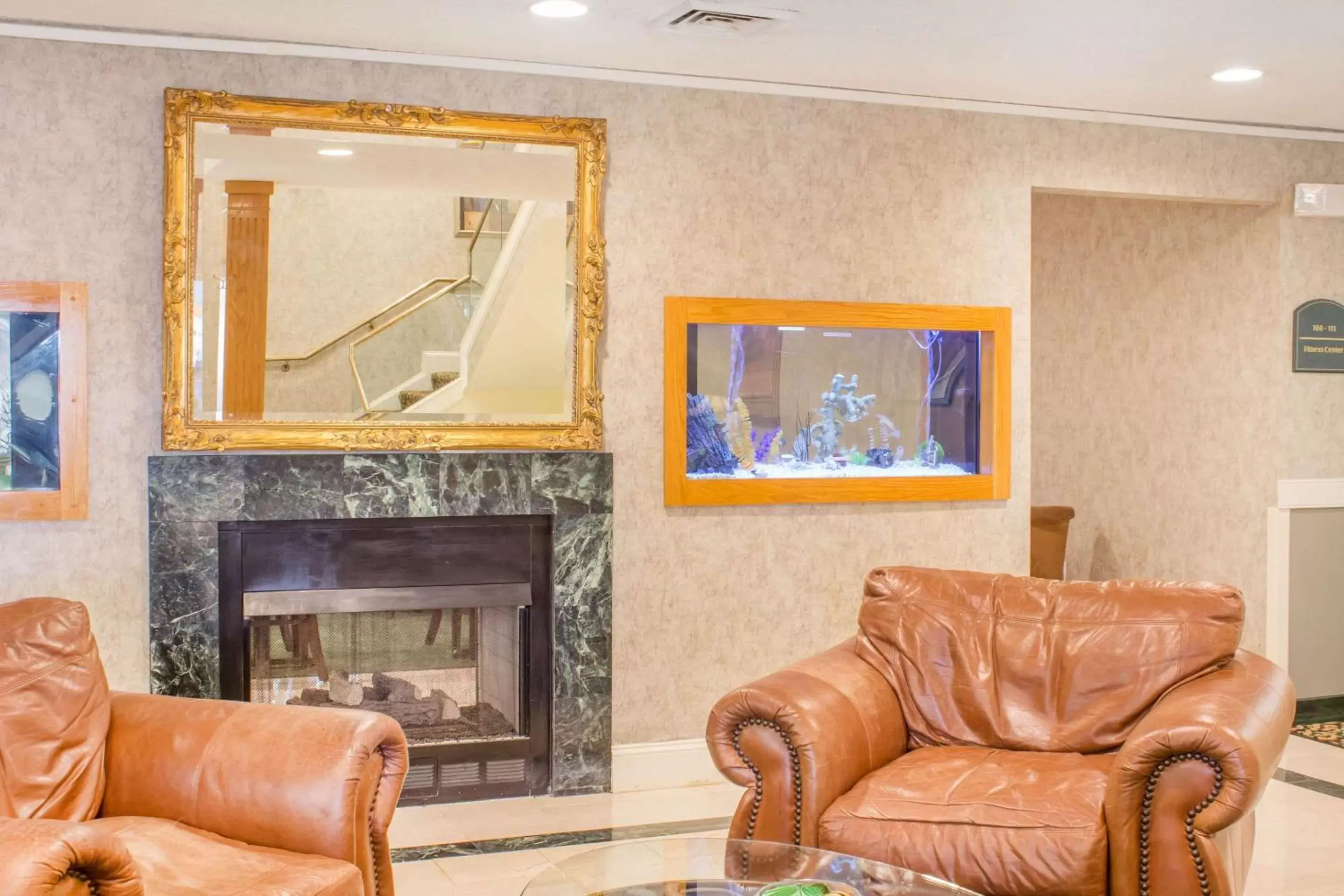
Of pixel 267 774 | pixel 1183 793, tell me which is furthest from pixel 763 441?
pixel 267 774

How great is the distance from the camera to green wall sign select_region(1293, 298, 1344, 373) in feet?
18.5

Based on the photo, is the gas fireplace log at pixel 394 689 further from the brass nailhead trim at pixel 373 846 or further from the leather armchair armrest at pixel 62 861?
the leather armchair armrest at pixel 62 861

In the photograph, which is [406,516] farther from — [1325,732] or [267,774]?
[1325,732]

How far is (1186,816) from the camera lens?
8.96ft

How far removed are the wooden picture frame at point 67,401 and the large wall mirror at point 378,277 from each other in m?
0.26

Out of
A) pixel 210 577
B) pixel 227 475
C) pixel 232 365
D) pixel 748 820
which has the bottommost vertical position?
pixel 748 820

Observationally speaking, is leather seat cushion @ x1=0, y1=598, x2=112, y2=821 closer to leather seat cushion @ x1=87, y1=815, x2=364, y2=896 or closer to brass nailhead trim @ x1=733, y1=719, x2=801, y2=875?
leather seat cushion @ x1=87, y1=815, x2=364, y2=896

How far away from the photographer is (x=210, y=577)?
414 centimetres

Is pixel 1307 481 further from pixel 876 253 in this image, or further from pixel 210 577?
pixel 210 577

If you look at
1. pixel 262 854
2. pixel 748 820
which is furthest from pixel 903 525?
pixel 262 854

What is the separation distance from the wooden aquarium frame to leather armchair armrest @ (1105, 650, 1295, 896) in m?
2.08

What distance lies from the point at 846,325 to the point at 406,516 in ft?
5.79

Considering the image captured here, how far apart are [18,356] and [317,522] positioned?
1040 millimetres

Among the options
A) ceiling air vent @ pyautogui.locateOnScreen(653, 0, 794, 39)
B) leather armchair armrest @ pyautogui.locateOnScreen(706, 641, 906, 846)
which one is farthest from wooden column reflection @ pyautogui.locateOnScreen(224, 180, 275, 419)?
leather armchair armrest @ pyautogui.locateOnScreen(706, 641, 906, 846)
